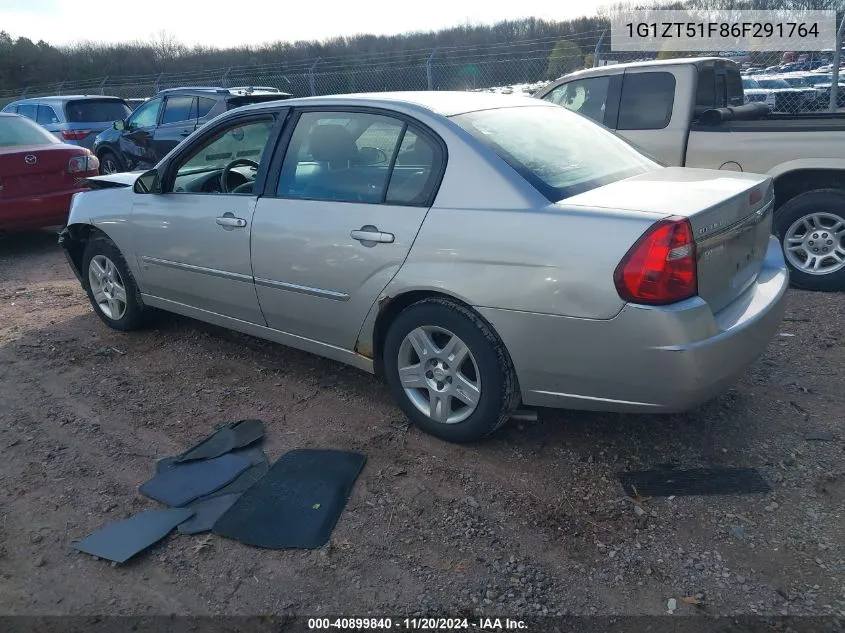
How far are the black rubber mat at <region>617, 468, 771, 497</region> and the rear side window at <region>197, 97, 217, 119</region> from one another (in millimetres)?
9591

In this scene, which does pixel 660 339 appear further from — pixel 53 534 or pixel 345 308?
pixel 53 534

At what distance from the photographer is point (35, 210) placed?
7742mm

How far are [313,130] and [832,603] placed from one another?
324 cm

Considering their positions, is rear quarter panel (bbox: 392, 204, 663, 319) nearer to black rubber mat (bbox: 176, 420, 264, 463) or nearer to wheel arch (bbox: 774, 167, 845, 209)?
black rubber mat (bbox: 176, 420, 264, 463)

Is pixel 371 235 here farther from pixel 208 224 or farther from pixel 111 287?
pixel 111 287

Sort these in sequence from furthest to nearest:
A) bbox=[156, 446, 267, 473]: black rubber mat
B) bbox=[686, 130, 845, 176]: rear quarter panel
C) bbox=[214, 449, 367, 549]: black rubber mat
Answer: bbox=[686, 130, 845, 176]: rear quarter panel
bbox=[156, 446, 267, 473]: black rubber mat
bbox=[214, 449, 367, 549]: black rubber mat

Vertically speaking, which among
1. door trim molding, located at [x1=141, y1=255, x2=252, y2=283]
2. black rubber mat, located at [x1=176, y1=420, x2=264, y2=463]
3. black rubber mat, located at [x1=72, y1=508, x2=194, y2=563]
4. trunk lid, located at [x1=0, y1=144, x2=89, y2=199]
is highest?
trunk lid, located at [x1=0, y1=144, x2=89, y2=199]

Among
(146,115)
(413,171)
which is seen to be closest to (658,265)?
(413,171)

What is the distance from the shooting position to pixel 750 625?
7.44 ft

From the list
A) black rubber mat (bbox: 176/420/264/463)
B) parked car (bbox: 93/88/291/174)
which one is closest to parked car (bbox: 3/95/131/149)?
parked car (bbox: 93/88/291/174)

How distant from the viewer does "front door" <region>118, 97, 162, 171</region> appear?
11125mm

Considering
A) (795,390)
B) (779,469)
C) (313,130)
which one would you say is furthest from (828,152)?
(313,130)

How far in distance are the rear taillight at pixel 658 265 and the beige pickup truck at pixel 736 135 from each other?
123 inches

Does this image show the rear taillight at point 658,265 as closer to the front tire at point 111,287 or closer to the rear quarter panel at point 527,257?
the rear quarter panel at point 527,257
